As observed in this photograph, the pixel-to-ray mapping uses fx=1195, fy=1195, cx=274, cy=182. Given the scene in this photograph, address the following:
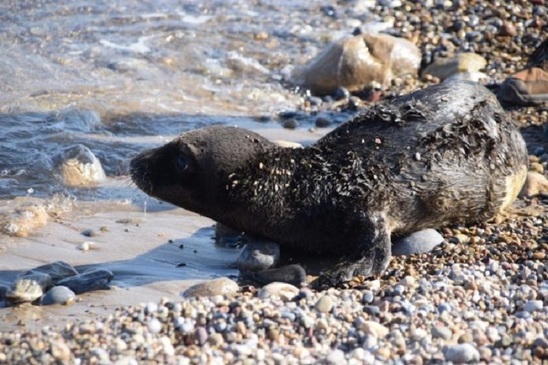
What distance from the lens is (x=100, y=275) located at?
6.62m

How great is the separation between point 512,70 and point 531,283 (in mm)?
5569

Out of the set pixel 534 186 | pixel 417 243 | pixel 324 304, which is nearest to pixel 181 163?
pixel 417 243

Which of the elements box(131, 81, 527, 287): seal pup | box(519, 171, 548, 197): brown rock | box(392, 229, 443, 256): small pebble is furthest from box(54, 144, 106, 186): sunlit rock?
box(519, 171, 548, 197): brown rock

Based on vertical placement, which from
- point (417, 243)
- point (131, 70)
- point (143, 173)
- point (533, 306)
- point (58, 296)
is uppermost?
point (143, 173)

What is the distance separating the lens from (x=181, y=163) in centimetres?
721

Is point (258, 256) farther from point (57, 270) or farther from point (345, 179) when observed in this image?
point (57, 270)

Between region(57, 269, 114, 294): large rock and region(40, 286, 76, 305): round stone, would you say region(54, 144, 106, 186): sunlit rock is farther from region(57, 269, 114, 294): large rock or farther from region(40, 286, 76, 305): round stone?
region(40, 286, 76, 305): round stone

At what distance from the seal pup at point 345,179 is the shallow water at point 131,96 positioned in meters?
0.42

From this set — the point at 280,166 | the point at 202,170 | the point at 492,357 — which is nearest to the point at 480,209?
the point at 280,166

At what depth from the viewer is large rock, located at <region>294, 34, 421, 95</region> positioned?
11.5 m

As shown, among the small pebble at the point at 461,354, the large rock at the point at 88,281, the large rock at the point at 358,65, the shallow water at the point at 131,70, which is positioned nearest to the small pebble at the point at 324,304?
the small pebble at the point at 461,354

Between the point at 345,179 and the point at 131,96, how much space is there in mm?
4082

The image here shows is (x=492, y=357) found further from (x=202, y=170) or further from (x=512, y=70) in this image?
(x=512, y=70)

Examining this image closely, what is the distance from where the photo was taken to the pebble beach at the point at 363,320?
5.25m
